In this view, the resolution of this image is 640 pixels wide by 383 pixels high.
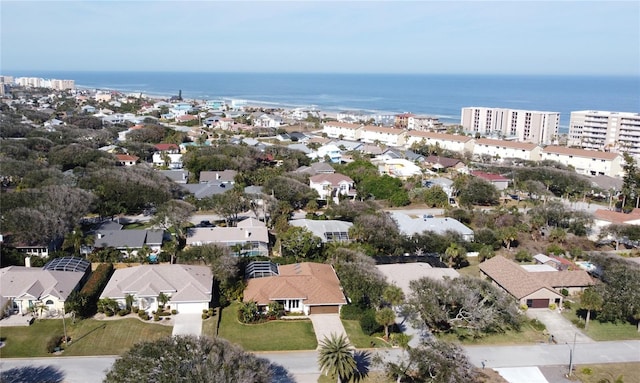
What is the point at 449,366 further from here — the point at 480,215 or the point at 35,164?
the point at 35,164

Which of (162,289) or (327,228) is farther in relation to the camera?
(327,228)

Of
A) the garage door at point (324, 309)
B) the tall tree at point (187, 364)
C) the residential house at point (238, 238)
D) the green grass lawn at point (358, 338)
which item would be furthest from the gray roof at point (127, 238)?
the tall tree at point (187, 364)

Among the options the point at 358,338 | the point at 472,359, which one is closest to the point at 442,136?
the point at 358,338

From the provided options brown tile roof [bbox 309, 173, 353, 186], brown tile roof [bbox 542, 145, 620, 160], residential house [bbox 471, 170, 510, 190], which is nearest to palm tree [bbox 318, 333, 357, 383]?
brown tile roof [bbox 309, 173, 353, 186]

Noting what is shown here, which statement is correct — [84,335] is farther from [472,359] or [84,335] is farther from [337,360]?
[472,359]

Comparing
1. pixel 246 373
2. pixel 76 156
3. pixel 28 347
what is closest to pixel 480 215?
pixel 246 373
